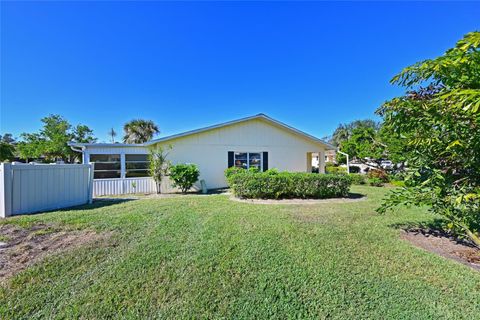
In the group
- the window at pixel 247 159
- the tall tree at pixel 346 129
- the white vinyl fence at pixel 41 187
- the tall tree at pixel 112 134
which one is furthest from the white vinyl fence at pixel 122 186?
the tall tree at pixel 112 134

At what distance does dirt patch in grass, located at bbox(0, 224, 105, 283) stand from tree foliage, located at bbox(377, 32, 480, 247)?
20.5ft

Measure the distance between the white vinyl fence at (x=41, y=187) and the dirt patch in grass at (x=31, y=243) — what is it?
1.37 meters

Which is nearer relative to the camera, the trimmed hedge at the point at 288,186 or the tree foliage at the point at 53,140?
the trimmed hedge at the point at 288,186

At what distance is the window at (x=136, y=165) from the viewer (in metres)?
11.9

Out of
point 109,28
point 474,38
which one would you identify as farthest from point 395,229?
point 109,28

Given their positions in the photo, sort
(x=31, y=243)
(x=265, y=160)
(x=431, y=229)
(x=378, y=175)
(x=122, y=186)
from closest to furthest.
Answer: (x=31, y=243) < (x=431, y=229) < (x=122, y=186) < (x=265, y=160) < (x=378, y=175)

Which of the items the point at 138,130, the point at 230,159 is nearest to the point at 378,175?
the point at 230,159

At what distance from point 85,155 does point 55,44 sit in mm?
5074

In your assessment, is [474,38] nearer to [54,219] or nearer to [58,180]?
[54,219]

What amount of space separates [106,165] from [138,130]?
18669 millimetres

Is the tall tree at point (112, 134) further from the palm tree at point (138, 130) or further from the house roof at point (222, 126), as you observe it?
the house roof at point (222, 126)

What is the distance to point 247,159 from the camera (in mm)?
14305

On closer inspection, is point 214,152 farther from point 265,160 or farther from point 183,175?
point 265,160

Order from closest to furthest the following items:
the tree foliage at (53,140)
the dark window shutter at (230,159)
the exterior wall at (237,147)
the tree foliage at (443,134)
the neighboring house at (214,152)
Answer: the tree foliage at (443,134) < the neighboring house at (214,152) < the exterior wall at (237,147) < the dark window shutter at (230,159) < the tree foliage at (53,140)
